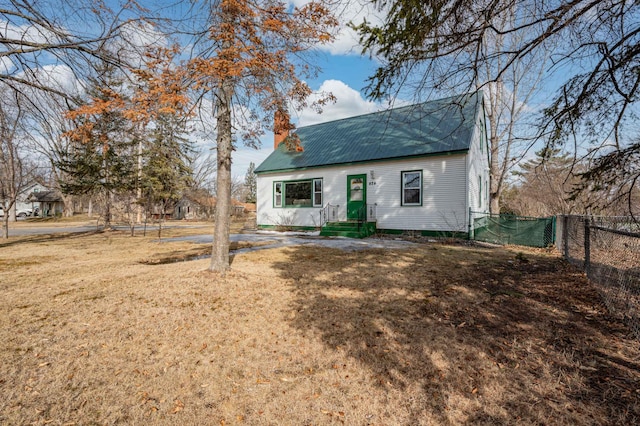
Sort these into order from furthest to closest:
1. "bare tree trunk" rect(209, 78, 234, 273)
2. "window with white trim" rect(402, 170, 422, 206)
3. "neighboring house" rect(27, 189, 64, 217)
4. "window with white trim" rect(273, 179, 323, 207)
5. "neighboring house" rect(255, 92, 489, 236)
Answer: "neighboring house" rect(27, 189, 64, 217)
"window with white trim" rect(273, 179, 323, 207)
"window with white trim" rect(402, 170, 422, 206)
"neighboring house" rect(255, 92, 489, 236)
"bare tree trunk" rect(209, 78, 234, 273)

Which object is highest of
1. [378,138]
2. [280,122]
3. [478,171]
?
[378,138]

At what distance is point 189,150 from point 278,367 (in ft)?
94.1

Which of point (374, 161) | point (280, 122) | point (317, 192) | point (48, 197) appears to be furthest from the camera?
point (48, 197)

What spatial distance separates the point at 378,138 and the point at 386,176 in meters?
2.67

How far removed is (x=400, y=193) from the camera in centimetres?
1402

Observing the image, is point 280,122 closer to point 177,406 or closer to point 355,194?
point 177,406

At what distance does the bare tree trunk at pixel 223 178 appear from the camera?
575cm

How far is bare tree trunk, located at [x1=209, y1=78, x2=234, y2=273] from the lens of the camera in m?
5.75

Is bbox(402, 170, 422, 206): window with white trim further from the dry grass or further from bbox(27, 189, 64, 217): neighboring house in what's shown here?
bbox(27, 189, 64, 217): neighboring house

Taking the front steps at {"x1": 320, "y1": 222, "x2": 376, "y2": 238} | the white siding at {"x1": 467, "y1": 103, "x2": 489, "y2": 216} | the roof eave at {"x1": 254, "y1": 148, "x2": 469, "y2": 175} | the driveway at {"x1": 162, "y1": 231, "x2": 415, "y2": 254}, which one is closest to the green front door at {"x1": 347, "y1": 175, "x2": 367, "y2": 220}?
the roof eave at {"x1": 254, "y1": 148, "x2": 469, "y2": 175}

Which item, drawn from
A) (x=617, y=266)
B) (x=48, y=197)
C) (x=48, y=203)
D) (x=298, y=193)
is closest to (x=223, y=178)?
(x=617, y=266)

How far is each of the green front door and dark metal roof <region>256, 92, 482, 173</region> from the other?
898mm

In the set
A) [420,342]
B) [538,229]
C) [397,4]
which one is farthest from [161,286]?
[538,229]

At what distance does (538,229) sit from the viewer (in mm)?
11719
